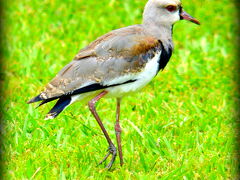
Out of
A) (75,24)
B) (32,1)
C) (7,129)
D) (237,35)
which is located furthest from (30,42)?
(237,35)

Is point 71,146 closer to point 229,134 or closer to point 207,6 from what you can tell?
point 229,134

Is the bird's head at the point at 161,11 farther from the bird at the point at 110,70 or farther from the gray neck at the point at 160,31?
the bird at the point at 110,70

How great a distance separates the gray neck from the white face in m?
0.04

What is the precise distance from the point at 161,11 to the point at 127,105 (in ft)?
5.06

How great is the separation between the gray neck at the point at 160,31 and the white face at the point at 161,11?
0.04m

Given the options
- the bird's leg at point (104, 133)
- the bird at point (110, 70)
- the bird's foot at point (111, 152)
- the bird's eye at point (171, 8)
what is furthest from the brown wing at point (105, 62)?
the bird's foot at point (111, 152)

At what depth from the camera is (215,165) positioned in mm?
4961

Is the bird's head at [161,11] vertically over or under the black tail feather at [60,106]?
over

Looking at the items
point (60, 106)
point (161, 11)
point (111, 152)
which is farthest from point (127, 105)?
point (60, 106)

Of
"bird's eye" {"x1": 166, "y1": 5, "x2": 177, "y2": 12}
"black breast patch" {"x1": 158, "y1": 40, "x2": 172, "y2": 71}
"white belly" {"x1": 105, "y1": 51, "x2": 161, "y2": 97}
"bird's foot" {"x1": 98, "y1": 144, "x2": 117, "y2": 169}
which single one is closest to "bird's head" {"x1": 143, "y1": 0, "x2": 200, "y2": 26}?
"bird's eye" {"x1": 166, "y1": 5, "x2": 177, "y2": 12}

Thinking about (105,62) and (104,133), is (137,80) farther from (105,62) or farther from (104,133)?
(104,133)

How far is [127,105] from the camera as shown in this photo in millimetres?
6242

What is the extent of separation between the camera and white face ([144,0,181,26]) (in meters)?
5.01

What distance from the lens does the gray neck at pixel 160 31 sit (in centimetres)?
491
